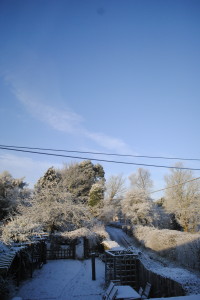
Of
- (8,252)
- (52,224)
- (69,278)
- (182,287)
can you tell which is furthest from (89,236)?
(182,287)

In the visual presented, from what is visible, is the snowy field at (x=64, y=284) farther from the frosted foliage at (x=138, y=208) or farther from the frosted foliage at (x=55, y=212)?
the frosted foliage at (x=138, y=208)

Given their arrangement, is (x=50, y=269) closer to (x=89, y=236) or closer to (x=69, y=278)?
(x=69, y=278)

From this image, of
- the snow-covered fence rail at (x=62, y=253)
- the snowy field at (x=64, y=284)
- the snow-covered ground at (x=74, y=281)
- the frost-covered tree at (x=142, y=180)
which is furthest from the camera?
the frost-covered tree at (x=142, y=180)

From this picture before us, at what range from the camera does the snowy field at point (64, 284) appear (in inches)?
347

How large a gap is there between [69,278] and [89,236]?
5.81 metres

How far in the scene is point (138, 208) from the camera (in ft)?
91.8

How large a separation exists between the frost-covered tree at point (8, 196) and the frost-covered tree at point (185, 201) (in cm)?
1841

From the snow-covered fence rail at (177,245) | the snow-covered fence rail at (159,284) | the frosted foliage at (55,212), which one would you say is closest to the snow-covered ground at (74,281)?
the snow-covered fence rail at (159,284)

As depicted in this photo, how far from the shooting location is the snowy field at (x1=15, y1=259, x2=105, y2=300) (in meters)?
8.82

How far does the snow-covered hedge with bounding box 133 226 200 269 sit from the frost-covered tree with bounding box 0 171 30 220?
14.5 m

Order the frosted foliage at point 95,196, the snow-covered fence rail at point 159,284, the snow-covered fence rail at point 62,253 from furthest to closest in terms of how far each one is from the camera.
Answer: the frosted foliage at point 95,196 < the snow-covered fence rail at point 62,253 < the snow-covered fence rail at point 159,284

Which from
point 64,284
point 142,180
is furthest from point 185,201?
point 64,284

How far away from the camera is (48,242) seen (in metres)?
16.6

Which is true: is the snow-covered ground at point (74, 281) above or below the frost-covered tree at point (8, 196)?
below
